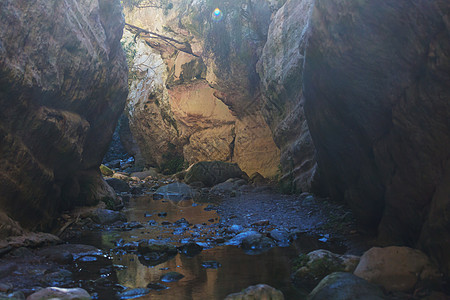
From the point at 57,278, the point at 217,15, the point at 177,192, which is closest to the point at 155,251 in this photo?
the point at 57,278

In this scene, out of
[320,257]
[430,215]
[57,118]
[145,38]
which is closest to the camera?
[430,215]

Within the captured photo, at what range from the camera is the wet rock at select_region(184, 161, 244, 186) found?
1686 centimetres

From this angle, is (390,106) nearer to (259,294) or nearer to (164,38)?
(259,294)

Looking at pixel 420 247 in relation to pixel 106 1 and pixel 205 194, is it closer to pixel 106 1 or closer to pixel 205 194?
pixel 106 1

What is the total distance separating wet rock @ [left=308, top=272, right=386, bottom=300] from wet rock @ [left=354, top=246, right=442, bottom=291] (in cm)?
21

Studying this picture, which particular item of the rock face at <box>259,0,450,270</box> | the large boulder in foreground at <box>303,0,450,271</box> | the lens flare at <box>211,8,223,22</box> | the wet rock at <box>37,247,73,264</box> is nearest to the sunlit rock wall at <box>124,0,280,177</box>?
the lens flare at <box>211,8,223,22</box>

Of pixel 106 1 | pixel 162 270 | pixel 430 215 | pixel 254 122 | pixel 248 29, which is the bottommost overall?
pixel 162 270

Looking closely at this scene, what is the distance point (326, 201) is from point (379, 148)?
420cm

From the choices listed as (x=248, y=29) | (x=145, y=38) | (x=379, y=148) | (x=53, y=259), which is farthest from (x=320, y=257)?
(x=145, y=38)

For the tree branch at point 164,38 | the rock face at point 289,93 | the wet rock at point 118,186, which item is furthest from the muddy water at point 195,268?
the tree branch at point 164,38

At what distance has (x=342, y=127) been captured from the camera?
19.1 feet

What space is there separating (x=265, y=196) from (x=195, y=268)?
757 centimetres

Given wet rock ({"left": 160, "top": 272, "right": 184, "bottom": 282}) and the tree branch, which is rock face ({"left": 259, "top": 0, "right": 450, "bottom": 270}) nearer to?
wet rock ({"left": 160, "top": 272, "right": 184, "bottom": 282})

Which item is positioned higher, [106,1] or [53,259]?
[106,1]
